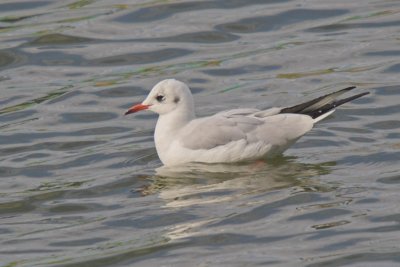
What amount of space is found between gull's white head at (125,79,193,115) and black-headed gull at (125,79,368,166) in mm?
258

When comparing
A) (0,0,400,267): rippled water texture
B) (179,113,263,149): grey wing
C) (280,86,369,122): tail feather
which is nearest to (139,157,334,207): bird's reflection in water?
(0,0,400,267): rippled water texture

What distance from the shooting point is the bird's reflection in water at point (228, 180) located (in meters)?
11.8

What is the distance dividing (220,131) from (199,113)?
2.31 m

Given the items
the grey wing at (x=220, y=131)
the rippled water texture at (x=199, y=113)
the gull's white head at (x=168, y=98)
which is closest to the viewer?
the rippled water texture at (x=199, y=113)

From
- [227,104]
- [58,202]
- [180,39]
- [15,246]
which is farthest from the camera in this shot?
[180,39]

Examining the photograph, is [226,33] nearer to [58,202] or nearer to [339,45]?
[339,45]

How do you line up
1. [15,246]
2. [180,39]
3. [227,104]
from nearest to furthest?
[15,246] < [227,104] < [180,39]

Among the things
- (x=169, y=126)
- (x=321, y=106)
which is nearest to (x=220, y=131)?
(x=169, y=126)

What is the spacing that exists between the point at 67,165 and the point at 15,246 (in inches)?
105

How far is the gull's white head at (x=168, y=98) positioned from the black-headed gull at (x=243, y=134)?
0.85ft

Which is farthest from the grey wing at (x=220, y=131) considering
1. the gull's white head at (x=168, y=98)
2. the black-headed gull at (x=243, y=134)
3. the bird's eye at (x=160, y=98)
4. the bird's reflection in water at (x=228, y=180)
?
the bird's eye at (x=160, y=98)

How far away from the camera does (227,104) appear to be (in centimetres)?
1516

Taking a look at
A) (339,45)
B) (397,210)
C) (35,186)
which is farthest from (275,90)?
(397,210)

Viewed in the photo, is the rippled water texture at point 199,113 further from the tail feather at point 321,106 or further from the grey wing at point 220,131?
the tail feather at point 321,106
